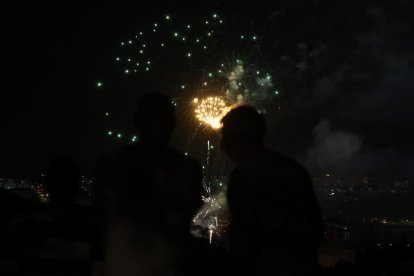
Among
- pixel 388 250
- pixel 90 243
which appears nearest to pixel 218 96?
pixel 388 250

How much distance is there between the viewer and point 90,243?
3.30 meters

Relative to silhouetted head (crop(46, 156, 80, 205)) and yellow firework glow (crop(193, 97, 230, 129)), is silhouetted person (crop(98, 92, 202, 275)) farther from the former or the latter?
yellow firework glow (crop(193, 97, 230, 129))

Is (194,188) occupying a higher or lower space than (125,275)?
higher

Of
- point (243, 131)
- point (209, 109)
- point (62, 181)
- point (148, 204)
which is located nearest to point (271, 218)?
point (243, 131)

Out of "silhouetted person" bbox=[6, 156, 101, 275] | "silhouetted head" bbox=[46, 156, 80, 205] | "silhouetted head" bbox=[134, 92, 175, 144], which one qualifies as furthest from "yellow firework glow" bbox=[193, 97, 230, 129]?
"silhouetted head" bbox=[134, 92, 175, 144]

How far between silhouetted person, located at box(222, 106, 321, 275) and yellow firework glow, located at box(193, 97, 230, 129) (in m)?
15.5

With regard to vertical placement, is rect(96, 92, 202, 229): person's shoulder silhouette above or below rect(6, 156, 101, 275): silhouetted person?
above

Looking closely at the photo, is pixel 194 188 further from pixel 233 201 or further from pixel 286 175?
pixel 286 175

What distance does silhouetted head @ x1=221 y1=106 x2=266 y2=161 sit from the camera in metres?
3.07

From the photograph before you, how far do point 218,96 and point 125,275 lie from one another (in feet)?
57.6

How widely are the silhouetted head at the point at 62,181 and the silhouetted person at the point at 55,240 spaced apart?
126 mm

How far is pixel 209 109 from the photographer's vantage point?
62.9 feet

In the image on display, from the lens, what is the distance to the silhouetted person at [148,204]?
2.82 metres

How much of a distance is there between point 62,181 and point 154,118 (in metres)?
1.02
